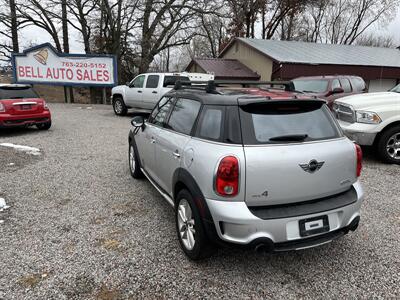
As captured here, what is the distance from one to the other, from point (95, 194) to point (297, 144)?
10.9 ft

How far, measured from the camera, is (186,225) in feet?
10.0

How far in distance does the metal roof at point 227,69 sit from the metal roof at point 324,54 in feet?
5.53

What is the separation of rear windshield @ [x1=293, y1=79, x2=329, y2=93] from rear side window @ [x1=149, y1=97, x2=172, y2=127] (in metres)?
6.61

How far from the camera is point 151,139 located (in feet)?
13.5

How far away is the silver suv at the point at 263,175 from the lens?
8.17 ft

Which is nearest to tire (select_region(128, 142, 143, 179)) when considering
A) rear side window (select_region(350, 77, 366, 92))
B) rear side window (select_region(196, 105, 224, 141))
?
rear side window (select_region(196, 105, 224, 141))

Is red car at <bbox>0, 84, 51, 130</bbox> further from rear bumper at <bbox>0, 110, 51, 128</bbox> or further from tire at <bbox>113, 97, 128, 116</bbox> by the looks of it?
tire at <bbox>113, 97, 128, 116</bbox>

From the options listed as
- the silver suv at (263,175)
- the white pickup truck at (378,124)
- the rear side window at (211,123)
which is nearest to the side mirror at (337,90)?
the white pickup truck at (378,124)

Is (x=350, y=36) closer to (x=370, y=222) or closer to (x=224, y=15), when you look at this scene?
(x=224, y=15)

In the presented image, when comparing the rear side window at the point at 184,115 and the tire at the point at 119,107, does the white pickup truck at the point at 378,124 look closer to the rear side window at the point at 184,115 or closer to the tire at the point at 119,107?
the rear side window at the point at 184,115

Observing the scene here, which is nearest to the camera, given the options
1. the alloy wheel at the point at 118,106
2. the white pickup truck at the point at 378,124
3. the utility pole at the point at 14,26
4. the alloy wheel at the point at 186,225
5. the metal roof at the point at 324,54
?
the alloy wheel at the point at 186,225

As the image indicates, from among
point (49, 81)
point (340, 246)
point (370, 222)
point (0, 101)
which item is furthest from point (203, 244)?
point (49, 81)

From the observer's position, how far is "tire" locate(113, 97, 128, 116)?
1355cm

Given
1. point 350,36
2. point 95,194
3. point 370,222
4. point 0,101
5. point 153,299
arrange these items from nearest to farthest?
point 153,299, point 370,222, point 95,194, point 0,101, point 350,36
